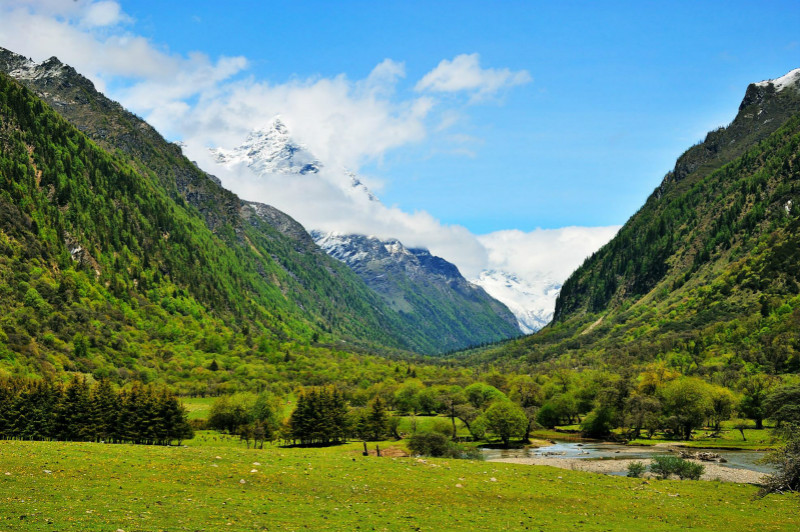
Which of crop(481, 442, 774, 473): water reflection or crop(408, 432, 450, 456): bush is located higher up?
crop(408, 432, 450, 456): bush

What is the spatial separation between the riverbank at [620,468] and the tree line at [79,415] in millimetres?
62113

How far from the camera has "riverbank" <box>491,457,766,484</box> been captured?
266 feet

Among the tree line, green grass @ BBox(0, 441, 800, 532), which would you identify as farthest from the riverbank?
the tree line

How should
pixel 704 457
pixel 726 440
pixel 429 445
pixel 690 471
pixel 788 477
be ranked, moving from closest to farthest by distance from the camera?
pixel 788 477 → pixel 690 471 → pixel 704 457 → pixel 429 445 → pixel 726 440

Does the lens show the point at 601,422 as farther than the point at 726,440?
Yes

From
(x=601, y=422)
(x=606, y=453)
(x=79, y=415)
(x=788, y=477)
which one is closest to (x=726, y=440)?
(x=601, y=422)

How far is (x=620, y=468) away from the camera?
9344 centimetres

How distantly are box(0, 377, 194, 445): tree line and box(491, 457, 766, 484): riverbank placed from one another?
6211cm

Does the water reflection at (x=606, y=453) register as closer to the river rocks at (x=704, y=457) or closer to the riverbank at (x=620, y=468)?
the river rocks at (x=704, y=457)

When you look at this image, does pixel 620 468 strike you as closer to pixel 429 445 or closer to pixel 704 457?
pixel 704 457

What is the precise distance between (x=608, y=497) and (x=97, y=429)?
78.2 m

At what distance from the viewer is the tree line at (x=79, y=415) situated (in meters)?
90.3

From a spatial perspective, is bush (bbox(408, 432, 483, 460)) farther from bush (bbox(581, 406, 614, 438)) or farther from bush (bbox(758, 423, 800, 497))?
bush (bbox(581, 406, 614, 438))

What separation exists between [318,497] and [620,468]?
64.4 m
